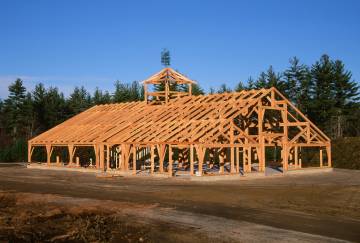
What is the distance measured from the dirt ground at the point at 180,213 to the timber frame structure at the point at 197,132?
15.4 ft

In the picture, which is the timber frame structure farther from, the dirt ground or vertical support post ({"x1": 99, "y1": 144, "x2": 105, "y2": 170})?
the dirt ground

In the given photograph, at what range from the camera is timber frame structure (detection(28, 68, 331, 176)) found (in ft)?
83.0

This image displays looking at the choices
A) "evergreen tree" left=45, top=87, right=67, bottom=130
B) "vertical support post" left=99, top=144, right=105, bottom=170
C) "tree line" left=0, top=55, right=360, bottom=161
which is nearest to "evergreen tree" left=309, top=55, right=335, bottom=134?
"tree line" left=0, top=55, right=360, bottom=161

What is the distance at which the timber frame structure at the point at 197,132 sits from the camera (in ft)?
83.0

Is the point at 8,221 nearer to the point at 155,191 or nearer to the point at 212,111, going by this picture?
the point at 155,191

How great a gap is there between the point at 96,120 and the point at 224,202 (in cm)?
2262

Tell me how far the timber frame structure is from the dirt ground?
4.68m

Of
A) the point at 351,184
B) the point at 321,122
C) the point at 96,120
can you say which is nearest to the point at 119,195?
the point at 351,184

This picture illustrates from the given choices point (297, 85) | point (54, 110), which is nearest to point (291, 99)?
point (297, 85)

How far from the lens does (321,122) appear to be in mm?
49594

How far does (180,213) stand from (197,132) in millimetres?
12299

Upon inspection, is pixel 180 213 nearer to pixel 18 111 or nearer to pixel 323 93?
pixel 323 93

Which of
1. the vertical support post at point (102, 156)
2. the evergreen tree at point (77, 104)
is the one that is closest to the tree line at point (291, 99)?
the evergreen tree at point (77, 104)

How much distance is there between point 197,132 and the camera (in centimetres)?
2509
